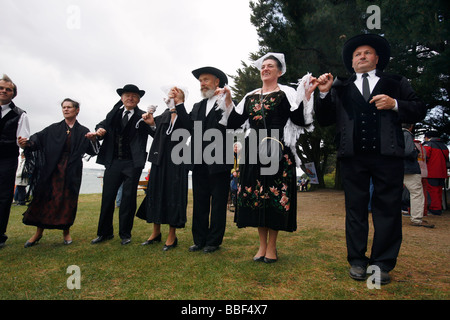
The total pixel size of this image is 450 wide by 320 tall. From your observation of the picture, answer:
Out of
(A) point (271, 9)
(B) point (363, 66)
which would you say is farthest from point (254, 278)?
(A) point (271, 9)

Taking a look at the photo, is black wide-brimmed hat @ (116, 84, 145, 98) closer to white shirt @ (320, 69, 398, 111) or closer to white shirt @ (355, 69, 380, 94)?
white shirt @ (320, 69, 398, 111)

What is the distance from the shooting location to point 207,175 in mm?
3752

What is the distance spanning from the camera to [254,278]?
2.59 m

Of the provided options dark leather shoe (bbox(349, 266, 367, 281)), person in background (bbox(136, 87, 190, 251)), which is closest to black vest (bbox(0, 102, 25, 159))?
person in background (bbox(136, 87, 190, 251))

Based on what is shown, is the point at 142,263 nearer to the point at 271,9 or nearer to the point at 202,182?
the point at 202,182

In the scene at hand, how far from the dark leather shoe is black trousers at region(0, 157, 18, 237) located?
4544 mm

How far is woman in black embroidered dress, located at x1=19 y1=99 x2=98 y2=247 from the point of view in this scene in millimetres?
4023

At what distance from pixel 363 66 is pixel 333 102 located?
0.46 meters

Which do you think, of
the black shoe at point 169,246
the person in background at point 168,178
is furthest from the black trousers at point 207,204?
the black shoe at point 169,246

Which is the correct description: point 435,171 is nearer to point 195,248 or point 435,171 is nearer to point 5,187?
point 195,248

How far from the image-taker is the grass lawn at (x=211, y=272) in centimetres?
225
